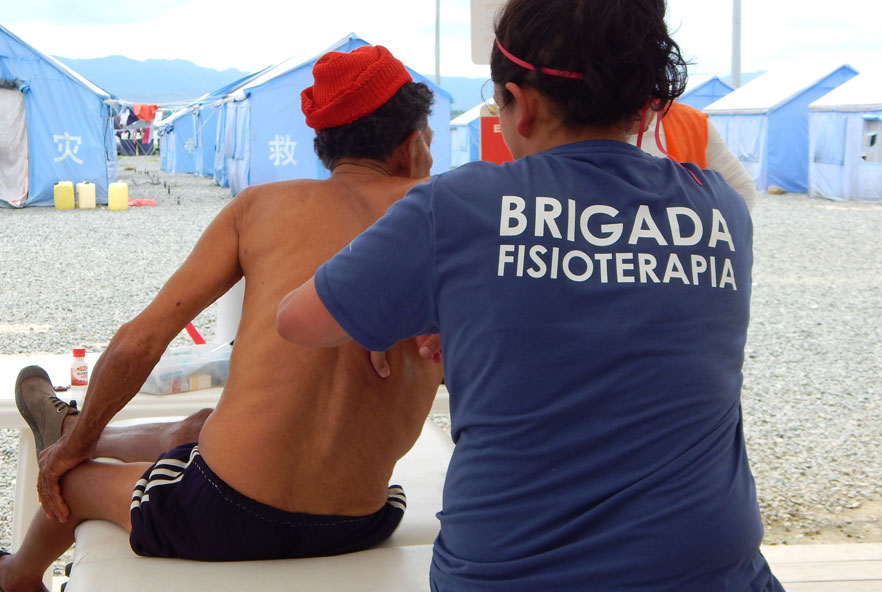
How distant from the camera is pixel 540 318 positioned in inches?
36.3

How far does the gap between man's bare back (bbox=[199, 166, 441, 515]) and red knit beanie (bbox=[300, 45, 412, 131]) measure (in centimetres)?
12

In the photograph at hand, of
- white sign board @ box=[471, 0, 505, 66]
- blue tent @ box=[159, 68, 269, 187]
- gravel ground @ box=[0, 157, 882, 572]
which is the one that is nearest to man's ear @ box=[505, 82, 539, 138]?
white sign board @ box=[471, 0, 505, 66]

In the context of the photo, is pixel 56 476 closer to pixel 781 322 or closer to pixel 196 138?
pixel 781 322

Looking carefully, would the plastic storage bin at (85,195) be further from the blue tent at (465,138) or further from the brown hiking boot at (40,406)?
the brown hiking boot at (40,406)

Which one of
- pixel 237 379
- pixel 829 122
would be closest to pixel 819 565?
pixel 237 379

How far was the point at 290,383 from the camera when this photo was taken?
145 cm

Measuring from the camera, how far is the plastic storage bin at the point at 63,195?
1412 cm

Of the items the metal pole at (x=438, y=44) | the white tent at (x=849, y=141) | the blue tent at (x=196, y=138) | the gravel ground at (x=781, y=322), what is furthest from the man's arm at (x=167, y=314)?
the metal pole at (x=438, y=44)

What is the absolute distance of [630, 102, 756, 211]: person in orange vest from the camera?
98.0 inches

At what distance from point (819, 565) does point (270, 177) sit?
1458 cm

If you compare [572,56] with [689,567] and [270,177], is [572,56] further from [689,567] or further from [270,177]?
[270,177]

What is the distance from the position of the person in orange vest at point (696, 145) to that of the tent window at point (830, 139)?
14.7 metres

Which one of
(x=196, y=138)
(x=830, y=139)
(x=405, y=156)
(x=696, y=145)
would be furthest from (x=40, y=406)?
(x=196, y=138)

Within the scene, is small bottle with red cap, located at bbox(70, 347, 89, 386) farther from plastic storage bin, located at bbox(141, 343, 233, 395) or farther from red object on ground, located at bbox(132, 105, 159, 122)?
red object on ground, located at bbox(132, 105, 159, 122)
